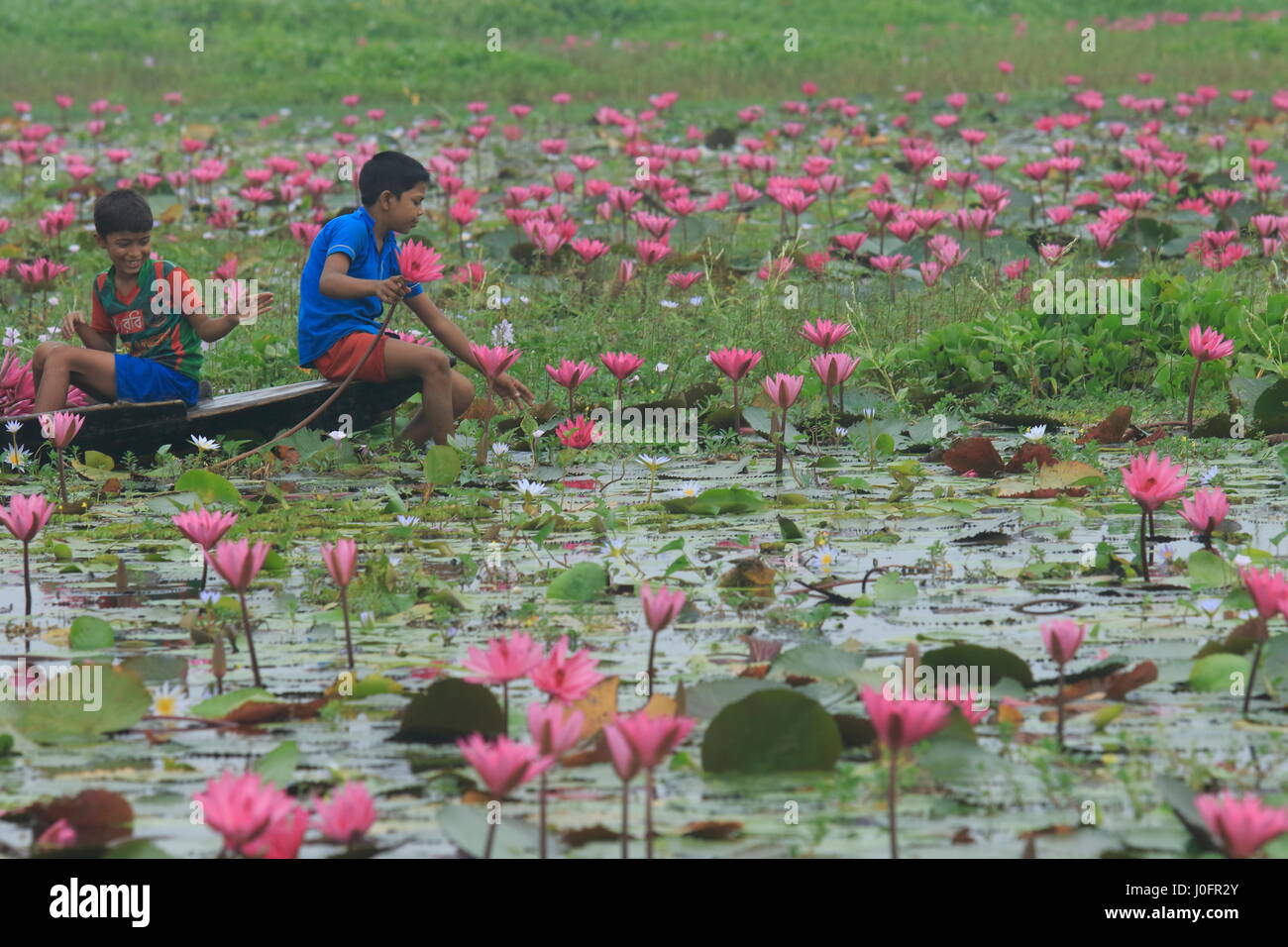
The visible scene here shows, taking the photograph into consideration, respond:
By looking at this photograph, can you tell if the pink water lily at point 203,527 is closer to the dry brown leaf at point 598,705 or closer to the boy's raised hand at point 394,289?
the dry brown leaf at point 598,705

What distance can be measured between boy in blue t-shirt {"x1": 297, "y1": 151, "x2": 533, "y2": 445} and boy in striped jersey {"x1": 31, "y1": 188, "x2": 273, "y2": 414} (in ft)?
0.96

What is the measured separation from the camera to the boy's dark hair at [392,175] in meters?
5.43

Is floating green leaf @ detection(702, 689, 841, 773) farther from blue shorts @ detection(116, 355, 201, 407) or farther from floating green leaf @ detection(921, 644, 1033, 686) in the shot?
blue shorts @ detection(116, 355, 201, 407)

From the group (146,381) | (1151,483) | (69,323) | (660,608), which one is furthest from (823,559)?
(69,323)

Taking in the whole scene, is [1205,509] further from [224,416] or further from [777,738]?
[224,416]

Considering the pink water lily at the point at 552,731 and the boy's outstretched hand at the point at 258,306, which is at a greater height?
the boy's outstretched hand at the point at 258,306

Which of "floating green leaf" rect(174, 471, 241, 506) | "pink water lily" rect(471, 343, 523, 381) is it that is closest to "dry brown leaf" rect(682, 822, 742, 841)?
"floating green leaf" rect(174, 471, 241, 506)

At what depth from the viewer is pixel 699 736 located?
2748 millimetres

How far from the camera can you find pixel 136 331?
5.36m

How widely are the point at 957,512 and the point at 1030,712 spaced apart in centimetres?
154

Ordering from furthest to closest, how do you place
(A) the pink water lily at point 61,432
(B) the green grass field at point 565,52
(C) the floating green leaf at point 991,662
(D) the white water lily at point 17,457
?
(B) the green grass field at point 565,52 → (D) the white water lily at point 17,457 → (A) the pink water lily at point 61,432 → (C) the floating green leaf at point 991,662

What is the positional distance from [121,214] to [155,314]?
1.19ft

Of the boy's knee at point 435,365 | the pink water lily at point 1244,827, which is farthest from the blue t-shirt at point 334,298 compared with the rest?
the pink water lily at point 1244,827
